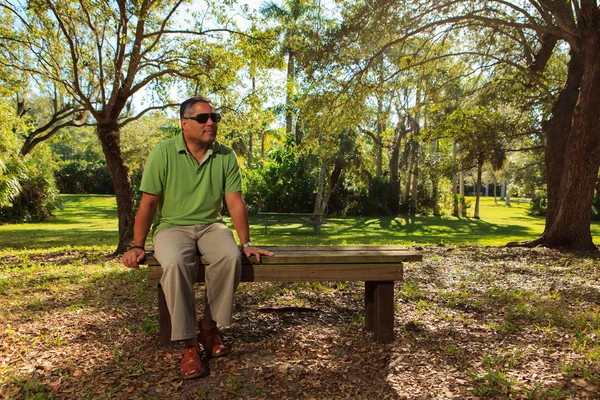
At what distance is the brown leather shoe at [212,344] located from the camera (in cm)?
340

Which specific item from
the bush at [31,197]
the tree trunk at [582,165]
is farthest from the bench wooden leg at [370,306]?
the bush at [31,197]

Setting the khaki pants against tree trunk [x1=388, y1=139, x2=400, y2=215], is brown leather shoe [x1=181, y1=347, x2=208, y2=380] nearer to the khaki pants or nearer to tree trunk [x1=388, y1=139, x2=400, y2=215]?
the khaki pants

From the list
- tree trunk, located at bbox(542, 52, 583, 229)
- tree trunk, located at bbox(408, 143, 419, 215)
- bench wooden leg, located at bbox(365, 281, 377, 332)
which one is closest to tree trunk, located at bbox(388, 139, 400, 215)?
tree trunk, located at bbox(408, 143, 419, 215)

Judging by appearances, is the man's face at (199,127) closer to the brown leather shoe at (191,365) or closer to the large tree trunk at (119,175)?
the brown leather shoe at (191,365)

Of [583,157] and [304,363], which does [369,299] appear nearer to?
[304,363]

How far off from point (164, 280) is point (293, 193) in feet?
72.6

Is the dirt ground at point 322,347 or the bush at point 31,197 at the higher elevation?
the bush at point 31,197

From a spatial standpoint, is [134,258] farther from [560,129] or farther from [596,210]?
[596,210]

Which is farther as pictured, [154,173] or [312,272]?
[312,272]

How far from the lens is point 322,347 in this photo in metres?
3.62

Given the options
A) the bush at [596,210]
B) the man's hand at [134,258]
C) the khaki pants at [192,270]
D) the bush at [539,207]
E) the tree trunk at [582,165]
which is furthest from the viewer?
the bush at [539,207]

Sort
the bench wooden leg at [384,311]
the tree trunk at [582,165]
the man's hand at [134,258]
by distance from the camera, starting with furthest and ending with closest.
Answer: the tree trunk at [582,165] < the bench wooden leg at [384,311] < the man's hand at [134,258]

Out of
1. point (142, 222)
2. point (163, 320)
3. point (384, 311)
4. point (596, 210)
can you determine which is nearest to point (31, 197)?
point (163, 320)

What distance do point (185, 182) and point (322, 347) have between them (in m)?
1.68
